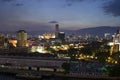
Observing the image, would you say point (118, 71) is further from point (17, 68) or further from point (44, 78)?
point (17, 68)

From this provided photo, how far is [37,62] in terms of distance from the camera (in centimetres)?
4009

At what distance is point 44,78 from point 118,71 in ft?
19.7

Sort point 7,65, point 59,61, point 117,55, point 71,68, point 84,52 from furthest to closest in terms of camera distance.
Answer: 1. point 84,52
2. point 117,55
3. point 59,61
4. point 7,65
5. point 71,68

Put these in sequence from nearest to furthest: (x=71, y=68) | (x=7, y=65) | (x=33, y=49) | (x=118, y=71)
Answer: (x=118, y=71) < (x=71, y=68) < (x=7, y=65) < (x=33, y=49)

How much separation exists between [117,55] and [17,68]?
1597 centimetres

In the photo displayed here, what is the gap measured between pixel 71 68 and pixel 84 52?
62.9 ft

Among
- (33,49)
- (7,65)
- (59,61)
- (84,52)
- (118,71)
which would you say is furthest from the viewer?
(33,49)

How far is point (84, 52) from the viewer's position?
52.3 metres

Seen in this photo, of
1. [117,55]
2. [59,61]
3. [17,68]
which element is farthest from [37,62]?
[117,55]

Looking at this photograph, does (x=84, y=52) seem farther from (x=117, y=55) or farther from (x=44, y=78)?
(x=44, y=78)

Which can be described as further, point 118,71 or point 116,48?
point 116,48

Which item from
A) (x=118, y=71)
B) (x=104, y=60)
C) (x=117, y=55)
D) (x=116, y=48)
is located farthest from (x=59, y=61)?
(x=116, y=48)

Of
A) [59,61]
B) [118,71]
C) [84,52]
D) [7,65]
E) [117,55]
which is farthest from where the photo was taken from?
[84,52]

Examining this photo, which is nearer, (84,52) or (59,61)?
(59,61)
